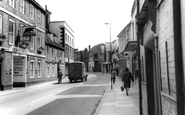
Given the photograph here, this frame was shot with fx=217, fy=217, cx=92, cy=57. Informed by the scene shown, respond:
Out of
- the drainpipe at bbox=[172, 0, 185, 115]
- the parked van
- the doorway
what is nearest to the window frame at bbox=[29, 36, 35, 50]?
the doorway

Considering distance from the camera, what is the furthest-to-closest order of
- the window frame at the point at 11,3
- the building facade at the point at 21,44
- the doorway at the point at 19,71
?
the doorway at the point at 19,71 → the window frame at the point at 11,3 → the building facade at the point at 21,44

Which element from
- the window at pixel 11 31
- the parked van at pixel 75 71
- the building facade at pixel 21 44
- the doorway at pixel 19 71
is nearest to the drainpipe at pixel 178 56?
the building facade at pixel 21 44

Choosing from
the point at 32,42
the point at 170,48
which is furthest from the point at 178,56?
the point at 32,42

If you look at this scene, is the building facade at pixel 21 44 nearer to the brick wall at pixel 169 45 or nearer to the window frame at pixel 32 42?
the window frame at pixel 32 42

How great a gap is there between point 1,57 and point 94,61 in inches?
3121

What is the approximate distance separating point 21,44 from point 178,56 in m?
21.1

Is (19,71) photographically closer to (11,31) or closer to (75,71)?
(11,31)

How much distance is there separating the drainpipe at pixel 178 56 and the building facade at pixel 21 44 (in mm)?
17249

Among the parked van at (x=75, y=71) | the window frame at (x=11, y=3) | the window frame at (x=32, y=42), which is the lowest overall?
the parked van at (x=75, y=71)

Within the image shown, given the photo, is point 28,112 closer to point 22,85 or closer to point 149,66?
point 149,66

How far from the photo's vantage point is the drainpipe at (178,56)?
3002 mm

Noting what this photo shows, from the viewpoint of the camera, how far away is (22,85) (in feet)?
76.6

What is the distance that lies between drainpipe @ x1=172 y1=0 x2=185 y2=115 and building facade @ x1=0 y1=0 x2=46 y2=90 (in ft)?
56.6

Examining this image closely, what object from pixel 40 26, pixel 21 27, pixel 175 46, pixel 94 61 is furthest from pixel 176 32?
pixel 94 61
